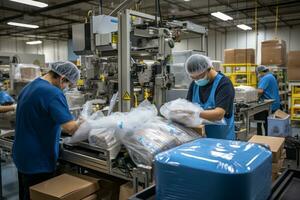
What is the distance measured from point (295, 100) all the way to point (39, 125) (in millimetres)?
7751

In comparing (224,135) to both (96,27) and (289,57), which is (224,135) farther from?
(289,57)

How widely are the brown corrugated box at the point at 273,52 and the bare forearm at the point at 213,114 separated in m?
5.96

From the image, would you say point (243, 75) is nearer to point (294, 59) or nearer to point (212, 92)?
point (294, 59)

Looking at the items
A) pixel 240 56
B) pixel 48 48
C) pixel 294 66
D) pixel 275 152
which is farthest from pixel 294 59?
pixel 48 48

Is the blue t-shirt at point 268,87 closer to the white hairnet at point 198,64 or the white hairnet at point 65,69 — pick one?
the white hairnet at point 198,64

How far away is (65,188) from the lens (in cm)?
182

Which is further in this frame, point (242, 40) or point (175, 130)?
point (242, 40)

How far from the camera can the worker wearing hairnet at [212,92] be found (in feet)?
7.51

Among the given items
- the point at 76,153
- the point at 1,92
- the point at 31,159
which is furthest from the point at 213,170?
the point at 1,92

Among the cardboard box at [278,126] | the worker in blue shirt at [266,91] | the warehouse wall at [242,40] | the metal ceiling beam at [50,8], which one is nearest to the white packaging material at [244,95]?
the cardboard box at [278,126]

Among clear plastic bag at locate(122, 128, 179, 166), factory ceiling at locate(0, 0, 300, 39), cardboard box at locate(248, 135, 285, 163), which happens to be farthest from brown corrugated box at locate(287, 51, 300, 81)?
clear plastic bag at locate(122, 128, 179, 166)

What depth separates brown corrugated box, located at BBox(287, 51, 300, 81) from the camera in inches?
316

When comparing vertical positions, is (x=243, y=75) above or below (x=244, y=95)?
above

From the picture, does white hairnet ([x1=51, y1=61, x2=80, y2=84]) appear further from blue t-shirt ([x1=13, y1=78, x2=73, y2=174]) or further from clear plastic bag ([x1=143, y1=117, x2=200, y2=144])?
clear plastic bag ([x1=143, y1=117, x2=200, y2=144])
